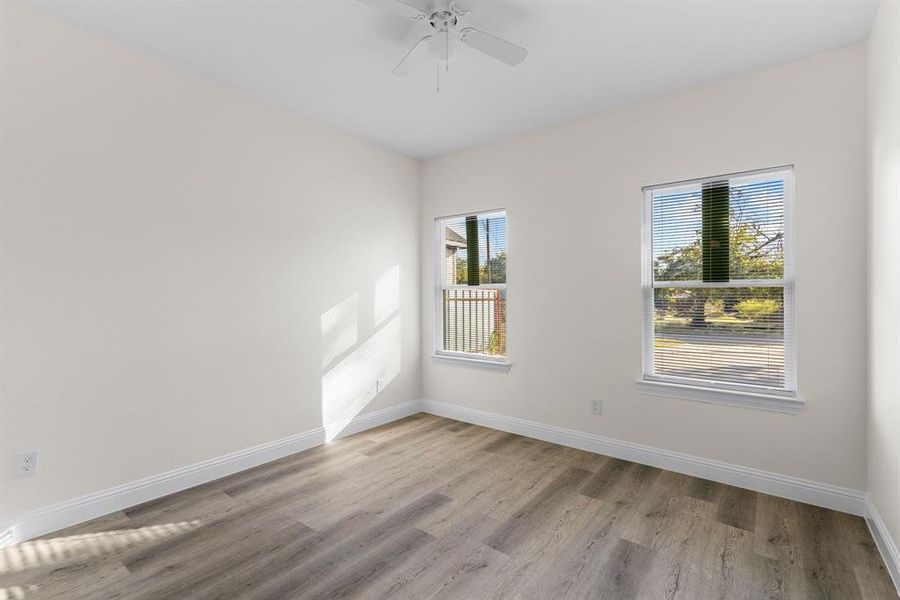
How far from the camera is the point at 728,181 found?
3.06 m

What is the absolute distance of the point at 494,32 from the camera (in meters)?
2.52

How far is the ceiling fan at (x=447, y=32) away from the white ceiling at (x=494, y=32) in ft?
0.30

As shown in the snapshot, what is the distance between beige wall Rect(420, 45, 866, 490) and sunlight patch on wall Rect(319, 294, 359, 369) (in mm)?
944

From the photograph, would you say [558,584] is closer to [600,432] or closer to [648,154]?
[600,432]

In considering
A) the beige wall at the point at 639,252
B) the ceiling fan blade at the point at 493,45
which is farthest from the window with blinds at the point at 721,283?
the ceiling fan blade at the point at 493,45

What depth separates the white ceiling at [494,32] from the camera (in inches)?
90.9

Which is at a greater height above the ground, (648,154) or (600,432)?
(648,154)

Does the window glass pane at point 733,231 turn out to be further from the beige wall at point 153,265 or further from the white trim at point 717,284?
the beige wall at point 153,265

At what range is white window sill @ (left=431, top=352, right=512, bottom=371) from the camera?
13.7 ft

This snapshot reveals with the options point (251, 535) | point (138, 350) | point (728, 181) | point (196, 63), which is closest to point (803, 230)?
point (728, 181)

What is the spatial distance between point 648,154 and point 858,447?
228 centimetres

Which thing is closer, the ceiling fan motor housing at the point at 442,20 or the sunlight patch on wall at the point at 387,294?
the ceiling fan motor housing at the point at 442,20

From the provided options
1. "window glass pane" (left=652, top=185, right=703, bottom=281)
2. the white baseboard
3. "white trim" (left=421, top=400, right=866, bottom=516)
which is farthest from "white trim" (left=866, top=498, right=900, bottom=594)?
the white baseboard

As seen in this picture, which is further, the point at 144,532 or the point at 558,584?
the point at 144,532
